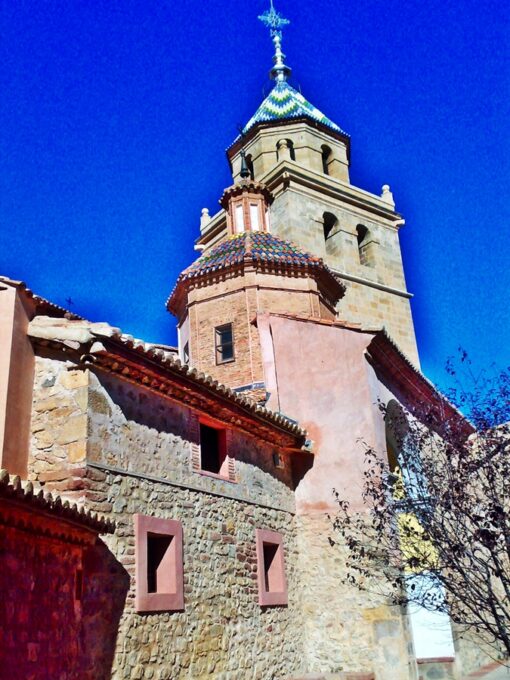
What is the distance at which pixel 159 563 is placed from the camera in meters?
9.21

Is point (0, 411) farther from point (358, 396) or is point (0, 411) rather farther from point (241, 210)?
point (241, 210)

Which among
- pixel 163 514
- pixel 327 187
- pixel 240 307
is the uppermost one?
pixel 327 187

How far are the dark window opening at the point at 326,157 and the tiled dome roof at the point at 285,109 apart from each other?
899 millimetres

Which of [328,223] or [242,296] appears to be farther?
[328,223]

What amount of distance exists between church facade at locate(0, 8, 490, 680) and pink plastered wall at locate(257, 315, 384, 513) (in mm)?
30

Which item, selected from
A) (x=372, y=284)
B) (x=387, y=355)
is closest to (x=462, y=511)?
(x=387, y=355)

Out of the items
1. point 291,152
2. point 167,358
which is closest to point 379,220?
point 291,152

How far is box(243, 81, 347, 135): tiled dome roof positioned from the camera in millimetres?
26109

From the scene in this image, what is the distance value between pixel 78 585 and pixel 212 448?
4.44 meters

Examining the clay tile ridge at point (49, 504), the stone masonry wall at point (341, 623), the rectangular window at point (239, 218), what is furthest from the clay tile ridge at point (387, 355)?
the clay tile ridge at point (49, 504)

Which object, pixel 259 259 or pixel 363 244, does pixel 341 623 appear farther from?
pixel 363 244

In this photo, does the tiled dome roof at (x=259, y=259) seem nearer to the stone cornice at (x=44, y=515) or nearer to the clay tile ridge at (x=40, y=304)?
the clay tile ridge at (x=40, y=304)

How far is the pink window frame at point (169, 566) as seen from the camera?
27.4ft

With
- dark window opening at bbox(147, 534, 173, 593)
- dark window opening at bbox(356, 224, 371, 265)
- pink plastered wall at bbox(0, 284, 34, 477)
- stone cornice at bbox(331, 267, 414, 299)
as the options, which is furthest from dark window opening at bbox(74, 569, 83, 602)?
dark window opening at bbox(356, 224, 371, 265)
